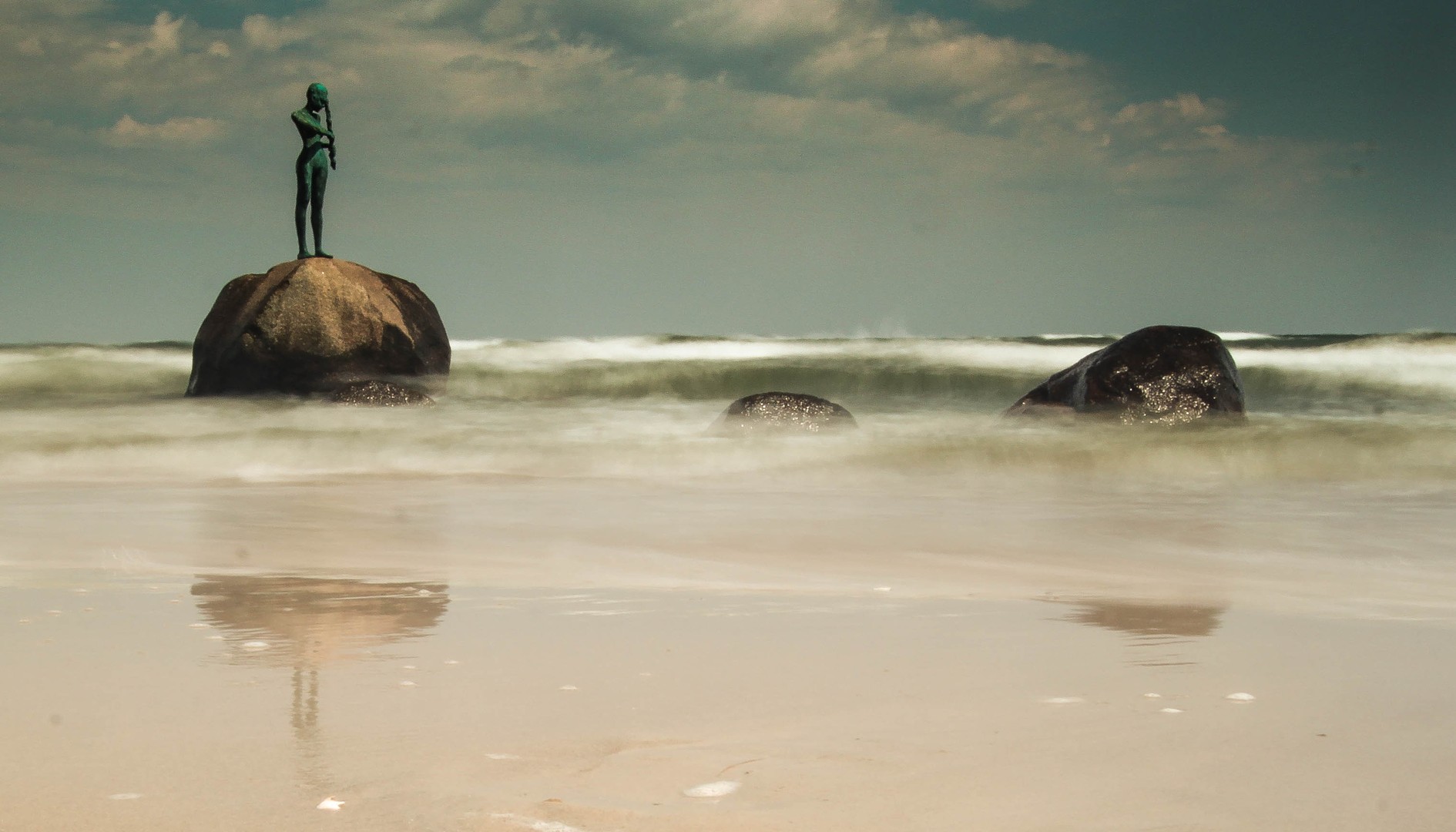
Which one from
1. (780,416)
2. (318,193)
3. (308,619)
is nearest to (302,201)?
(318,193)

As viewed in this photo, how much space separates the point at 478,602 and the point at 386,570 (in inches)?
28.3

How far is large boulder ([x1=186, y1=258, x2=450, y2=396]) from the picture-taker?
12.5 metres

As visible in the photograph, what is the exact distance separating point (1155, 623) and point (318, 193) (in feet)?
36.9

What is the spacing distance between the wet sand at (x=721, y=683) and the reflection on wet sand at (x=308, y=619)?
0.05 ft

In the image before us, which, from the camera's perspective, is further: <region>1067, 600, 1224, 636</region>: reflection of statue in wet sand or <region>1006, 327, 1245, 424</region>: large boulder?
<region>1006, 327, 1245, 424</region>: large boulder

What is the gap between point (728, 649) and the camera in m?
2.66

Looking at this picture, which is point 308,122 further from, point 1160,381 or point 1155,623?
point 1155,623

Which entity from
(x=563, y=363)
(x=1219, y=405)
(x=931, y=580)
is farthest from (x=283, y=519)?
(x=563, y=363)

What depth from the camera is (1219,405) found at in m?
9.69

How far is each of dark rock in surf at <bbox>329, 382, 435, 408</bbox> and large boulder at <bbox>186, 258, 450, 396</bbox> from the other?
1.21 ft

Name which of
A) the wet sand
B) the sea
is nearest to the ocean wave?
the sea

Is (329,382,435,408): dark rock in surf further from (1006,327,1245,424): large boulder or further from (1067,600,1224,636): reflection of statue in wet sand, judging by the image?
(1067,600,1224,636): reflection of statue in wet sand

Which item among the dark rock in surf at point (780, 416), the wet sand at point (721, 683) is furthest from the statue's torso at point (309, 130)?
the wet sand at point (721, 683)

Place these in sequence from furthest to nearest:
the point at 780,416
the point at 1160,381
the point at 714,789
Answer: the point at 780,416 < the point at 1160,381 < the point at 714,789
